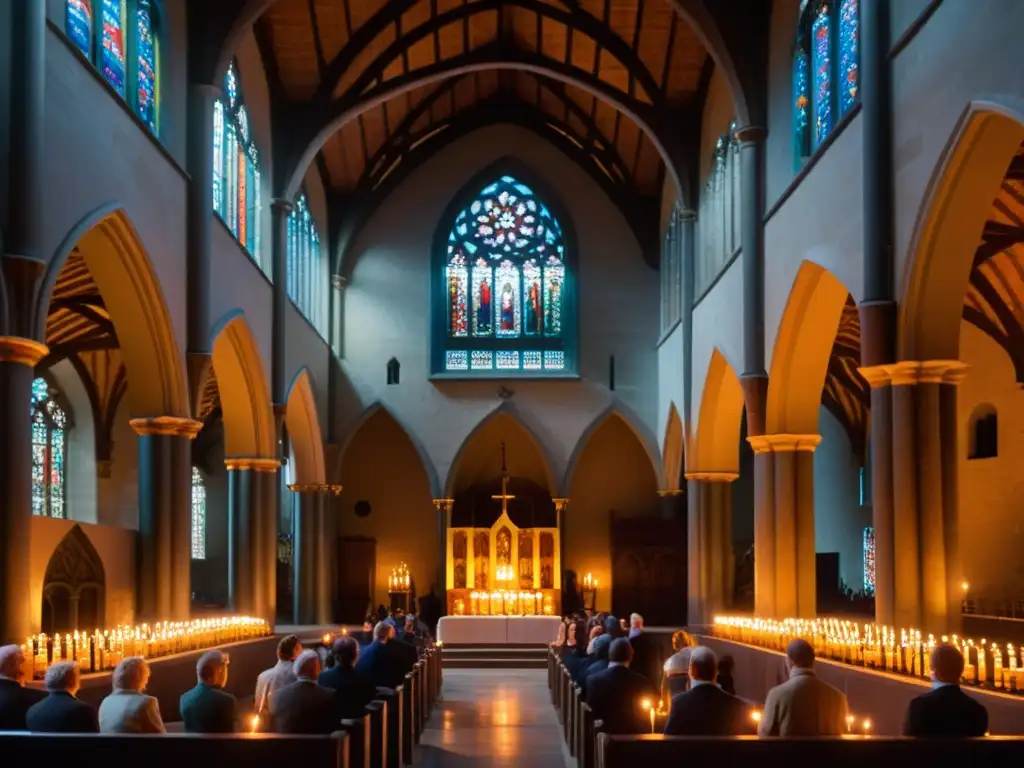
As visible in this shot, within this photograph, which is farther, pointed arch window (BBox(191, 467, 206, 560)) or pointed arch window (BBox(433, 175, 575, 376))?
pointed arch window (BBox(191, 467, 206, 560))

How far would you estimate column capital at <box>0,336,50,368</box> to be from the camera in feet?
39.2

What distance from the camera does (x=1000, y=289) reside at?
22.9m

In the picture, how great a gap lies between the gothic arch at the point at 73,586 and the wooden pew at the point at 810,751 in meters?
13.0

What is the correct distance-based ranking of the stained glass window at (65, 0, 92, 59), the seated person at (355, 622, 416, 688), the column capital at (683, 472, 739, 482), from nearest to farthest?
the seated person at (355, 622, 416, 688) < the stained glass window at (65, 0, 92, 59) < the column capital at (683, 472, 739, 482)

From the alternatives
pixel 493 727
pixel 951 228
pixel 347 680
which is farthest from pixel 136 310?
pixel 951 228

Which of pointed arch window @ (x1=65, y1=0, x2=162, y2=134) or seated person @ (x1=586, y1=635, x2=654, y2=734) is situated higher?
pointed arch window @ (x1=65, y1=0, x2=162, y2=134)

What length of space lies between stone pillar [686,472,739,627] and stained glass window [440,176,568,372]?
6656 millimetres

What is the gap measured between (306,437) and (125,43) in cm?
1434

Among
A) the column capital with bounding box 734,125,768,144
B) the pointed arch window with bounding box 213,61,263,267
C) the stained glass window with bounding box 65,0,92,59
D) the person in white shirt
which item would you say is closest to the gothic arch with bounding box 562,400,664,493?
the pointed arch window with bounding box 213,61,263,267

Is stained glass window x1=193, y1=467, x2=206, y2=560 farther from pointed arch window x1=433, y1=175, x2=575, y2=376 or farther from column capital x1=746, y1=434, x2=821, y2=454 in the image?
column capital x1=746, y1=434, x2=821, y2=454

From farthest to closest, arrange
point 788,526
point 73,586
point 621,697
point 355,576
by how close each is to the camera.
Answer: point 355,576 < point 788,526 < point 73,586 < point 621,697

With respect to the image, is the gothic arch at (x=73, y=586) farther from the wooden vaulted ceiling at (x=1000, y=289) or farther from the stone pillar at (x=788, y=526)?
the wooden vaulted ceiling at (x=1000, y=289)

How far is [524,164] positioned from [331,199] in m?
4.63

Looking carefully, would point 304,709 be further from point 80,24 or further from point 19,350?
point 80,24
